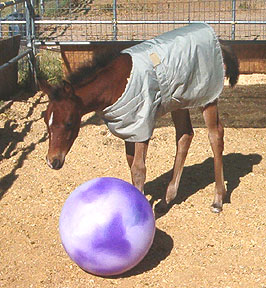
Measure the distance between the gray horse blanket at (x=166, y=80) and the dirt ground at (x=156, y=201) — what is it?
1073 mm

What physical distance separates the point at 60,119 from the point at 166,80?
105cm

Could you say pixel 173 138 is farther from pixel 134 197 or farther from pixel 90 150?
pixel 134 197

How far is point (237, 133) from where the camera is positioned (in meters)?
8.06

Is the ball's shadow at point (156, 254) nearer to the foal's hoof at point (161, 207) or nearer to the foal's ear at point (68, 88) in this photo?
the foal's hoof at point (161, 207)

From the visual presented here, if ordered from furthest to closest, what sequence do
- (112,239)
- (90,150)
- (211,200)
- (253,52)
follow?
1. (253,52)
2. (90,150)
3. (211,200)
4. (112,239)

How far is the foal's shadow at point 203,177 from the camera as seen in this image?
6246 mm

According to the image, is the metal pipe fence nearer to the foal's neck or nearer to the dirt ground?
the dirt ground

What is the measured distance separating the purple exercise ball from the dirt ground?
0.28 meters

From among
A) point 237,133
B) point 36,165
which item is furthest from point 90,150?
point 237,133

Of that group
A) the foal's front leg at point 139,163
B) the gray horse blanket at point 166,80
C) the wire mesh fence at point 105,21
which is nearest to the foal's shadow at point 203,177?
the foal's front leg at point 139,163

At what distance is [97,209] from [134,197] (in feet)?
1.05

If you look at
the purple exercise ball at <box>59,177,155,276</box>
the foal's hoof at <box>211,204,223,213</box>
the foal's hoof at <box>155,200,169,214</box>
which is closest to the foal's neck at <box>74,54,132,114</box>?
the purple exercise ball at <box>59,177,155,276</box>

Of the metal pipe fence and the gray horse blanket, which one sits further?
the metal pipe fence

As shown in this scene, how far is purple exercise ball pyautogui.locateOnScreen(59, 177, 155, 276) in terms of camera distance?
428 cm
